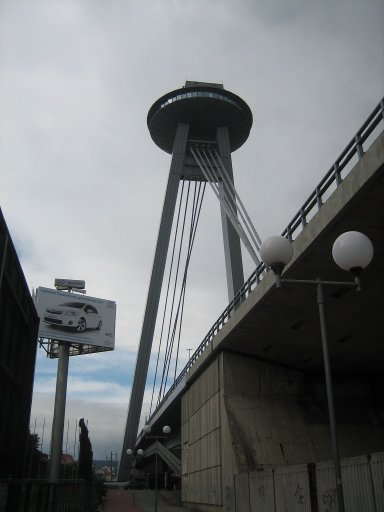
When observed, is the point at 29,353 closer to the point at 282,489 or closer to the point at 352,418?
the point at 282,489

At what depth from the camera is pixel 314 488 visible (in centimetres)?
1262

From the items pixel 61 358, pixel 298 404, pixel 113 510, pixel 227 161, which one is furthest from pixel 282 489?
pixel 61 358

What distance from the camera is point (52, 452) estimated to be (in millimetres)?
56031

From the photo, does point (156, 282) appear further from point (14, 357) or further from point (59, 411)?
point (59, 411)

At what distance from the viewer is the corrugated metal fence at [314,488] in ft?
33.2

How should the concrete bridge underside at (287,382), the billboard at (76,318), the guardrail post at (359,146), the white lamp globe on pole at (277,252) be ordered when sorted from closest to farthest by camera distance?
the white lamp globe on pole at (277,252)
the guardrail post at (359,146)
the concrete bridge underside at (287,382)
the billboard at (76,318)

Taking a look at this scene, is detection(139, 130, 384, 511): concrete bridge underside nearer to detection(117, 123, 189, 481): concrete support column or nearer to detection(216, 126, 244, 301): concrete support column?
detection(216, 126, 244, 301): concrete support column

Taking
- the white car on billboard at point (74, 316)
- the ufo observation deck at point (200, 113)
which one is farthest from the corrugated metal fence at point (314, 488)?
the white car on billboard at point (74, 316)

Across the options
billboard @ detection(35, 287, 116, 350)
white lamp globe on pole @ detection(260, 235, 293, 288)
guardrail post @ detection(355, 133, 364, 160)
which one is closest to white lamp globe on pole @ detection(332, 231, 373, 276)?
white lamp globe on pole @ detection(260, 235, 293, 288)

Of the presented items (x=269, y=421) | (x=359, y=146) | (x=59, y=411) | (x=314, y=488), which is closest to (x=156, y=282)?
(x=269, y=421)

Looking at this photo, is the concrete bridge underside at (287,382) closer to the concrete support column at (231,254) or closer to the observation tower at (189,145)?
the concrete support column at (231,254)

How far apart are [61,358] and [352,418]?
45874 millimetres

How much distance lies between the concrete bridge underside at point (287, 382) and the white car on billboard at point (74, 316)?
126ft

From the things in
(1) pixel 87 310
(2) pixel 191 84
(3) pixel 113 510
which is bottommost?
(3) pixel 113 510
